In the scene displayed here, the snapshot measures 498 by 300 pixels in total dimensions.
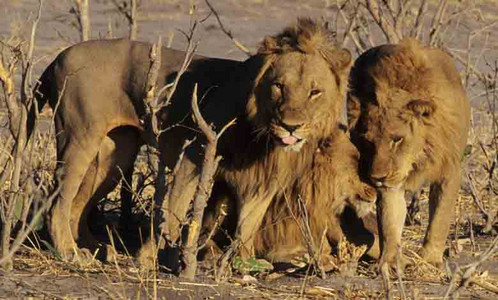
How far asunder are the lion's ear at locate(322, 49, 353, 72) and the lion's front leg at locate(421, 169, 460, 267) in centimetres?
77

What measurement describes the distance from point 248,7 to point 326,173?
13511 millimetres

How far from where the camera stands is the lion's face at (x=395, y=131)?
6227 mm

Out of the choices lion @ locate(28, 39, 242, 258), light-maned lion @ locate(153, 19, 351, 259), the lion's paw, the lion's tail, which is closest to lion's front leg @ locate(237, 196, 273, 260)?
light-maned lion @ locate(153, 19, 351, 259)

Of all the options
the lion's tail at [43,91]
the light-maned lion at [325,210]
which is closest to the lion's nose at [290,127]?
the light-maned lion at [325,210]

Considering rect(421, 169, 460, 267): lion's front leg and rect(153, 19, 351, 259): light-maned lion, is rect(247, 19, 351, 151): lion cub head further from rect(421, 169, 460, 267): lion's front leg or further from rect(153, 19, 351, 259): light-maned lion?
rect(421, 169, 460, 267): lion's front leg

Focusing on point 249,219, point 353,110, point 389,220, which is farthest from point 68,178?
point 389,220

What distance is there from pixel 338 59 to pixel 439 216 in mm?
956

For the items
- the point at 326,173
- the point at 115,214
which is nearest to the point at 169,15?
the point at 115,214

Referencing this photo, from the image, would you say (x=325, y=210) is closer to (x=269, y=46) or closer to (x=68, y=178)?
(x=269, y=46)

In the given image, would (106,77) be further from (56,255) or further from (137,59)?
(56,255)

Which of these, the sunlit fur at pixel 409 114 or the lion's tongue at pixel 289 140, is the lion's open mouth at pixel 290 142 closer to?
the lion's tongue at pixel 289 140

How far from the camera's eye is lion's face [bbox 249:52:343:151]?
5988mm

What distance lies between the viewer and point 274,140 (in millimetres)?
6098

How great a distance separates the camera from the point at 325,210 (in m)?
6.84
